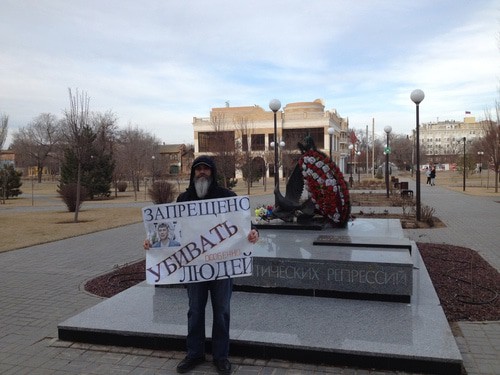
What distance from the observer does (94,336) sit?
484 centimetres

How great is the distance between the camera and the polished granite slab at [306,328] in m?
4.05

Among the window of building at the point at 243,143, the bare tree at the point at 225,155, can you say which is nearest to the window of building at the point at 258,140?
the window of building at the point at 243,143

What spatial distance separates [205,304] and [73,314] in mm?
2831

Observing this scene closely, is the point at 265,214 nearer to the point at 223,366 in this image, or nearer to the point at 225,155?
the point at 223,366

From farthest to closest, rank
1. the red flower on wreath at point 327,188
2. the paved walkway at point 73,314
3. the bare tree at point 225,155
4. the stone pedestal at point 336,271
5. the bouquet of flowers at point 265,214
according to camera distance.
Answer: the bare tree at point 225,155 < the bouquet of flowers at point 265,214 < the red flower on wreath at point 327,188 < the stone pedestal at point 336,271 < the paved walkway at point 73,314

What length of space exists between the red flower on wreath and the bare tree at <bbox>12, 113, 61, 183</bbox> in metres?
78.8

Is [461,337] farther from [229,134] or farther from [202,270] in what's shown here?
[229,134]

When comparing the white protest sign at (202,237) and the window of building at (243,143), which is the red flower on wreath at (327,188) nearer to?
the white protest sign at (202,237)

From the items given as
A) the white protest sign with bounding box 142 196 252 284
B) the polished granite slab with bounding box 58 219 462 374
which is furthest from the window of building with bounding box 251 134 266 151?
the white protest sign with bounding box 142 196 252 284

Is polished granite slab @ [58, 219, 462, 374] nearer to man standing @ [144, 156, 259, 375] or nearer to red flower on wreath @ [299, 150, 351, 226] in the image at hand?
man standing @ [144, 156, 259, 375]

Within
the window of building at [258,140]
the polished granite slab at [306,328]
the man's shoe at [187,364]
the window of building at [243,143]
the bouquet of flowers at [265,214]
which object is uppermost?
the window of building at [258,140]

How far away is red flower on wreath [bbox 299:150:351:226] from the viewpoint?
363 inches

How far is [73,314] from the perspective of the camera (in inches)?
236

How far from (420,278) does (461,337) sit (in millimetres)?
1993
